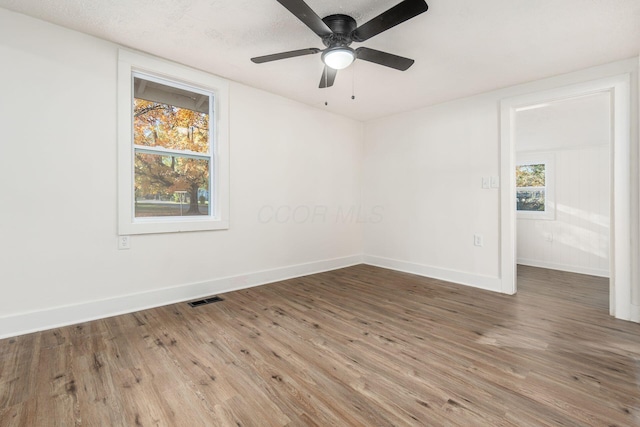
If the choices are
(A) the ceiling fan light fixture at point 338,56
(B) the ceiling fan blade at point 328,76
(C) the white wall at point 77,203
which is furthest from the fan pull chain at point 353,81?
(C) the white wall at point 77,203

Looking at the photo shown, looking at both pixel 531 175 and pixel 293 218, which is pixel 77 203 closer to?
pixel 293 218

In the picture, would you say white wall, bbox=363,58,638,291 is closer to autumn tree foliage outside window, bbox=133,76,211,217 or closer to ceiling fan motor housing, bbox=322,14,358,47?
ceiling fan motor housing, bbox=322,14,358,47

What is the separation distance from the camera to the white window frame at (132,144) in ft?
8.64

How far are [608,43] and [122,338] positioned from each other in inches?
182

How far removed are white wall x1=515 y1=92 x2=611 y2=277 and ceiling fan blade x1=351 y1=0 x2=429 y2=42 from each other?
2977 millimetres

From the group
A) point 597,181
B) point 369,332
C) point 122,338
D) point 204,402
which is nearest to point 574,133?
point 597,181

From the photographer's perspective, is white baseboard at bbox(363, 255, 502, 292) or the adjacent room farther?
white baseboard at bbox(363, 255, 502, 292)

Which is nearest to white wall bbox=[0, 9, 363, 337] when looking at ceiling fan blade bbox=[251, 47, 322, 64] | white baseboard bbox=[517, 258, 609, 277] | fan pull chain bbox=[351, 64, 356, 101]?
fan pull chain bbox=[351, 64, 356, 101]

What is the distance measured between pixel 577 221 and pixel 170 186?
5.97 metres

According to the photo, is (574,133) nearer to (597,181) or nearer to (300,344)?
(597,181)

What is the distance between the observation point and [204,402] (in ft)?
4.94

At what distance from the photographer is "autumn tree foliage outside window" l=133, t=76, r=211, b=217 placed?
2.85 m

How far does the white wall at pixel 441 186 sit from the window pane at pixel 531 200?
2331 mm

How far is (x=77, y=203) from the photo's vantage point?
2.44m
